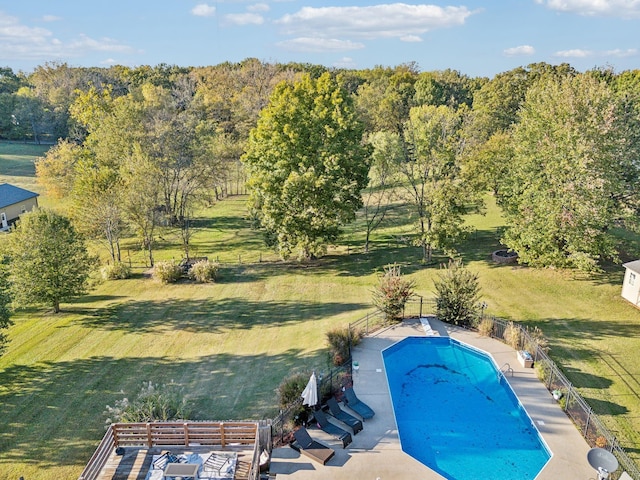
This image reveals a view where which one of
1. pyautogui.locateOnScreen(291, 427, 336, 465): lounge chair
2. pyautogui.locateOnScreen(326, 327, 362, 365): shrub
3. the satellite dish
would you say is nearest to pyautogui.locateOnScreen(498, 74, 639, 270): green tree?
pyautogui.locateOnScreen(326, 327, 362, 365): shrub

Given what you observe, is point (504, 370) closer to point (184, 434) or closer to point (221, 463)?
point (221, 463)

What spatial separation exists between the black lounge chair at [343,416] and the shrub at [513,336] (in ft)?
29.8

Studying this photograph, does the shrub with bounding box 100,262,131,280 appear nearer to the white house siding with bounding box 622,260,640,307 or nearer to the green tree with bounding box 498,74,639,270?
the green tree with bounding box 498,74,639,270

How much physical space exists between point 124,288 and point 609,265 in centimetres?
3246

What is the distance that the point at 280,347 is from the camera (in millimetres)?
21484

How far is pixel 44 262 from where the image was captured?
975 inches

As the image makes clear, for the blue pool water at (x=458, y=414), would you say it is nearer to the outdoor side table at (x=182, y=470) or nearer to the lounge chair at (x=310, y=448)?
the lounge chair at (x=310, y=448)

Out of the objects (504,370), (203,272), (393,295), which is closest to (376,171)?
(203,272)

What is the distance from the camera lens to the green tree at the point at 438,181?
3072 centimetres

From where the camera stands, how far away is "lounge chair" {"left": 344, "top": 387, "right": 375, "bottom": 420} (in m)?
15.6

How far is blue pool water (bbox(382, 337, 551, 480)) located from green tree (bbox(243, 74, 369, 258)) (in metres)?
13.3

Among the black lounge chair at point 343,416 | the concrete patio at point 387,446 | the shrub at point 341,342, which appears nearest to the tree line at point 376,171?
the shrub at point 341,342

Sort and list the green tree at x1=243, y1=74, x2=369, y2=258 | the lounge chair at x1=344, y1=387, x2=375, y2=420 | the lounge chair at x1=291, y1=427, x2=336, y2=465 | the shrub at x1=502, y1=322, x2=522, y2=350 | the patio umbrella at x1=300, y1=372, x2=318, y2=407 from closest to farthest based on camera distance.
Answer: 1. the lounge chair at x1=291, y1=427, x2=336, y2=465
2. the patio umbrella at x1=300, y1=372, x2=318, y2=407
3. the lounge chair at x1=344, y1=387, x2=375, y2=420
4. the shrub at x1=502, y1=322, x2=522, y2=350
5. the green tree at x1=243, y1=74, x2=369, y2=258

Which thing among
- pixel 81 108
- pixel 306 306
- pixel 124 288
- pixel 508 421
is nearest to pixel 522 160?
pixel 306 306
